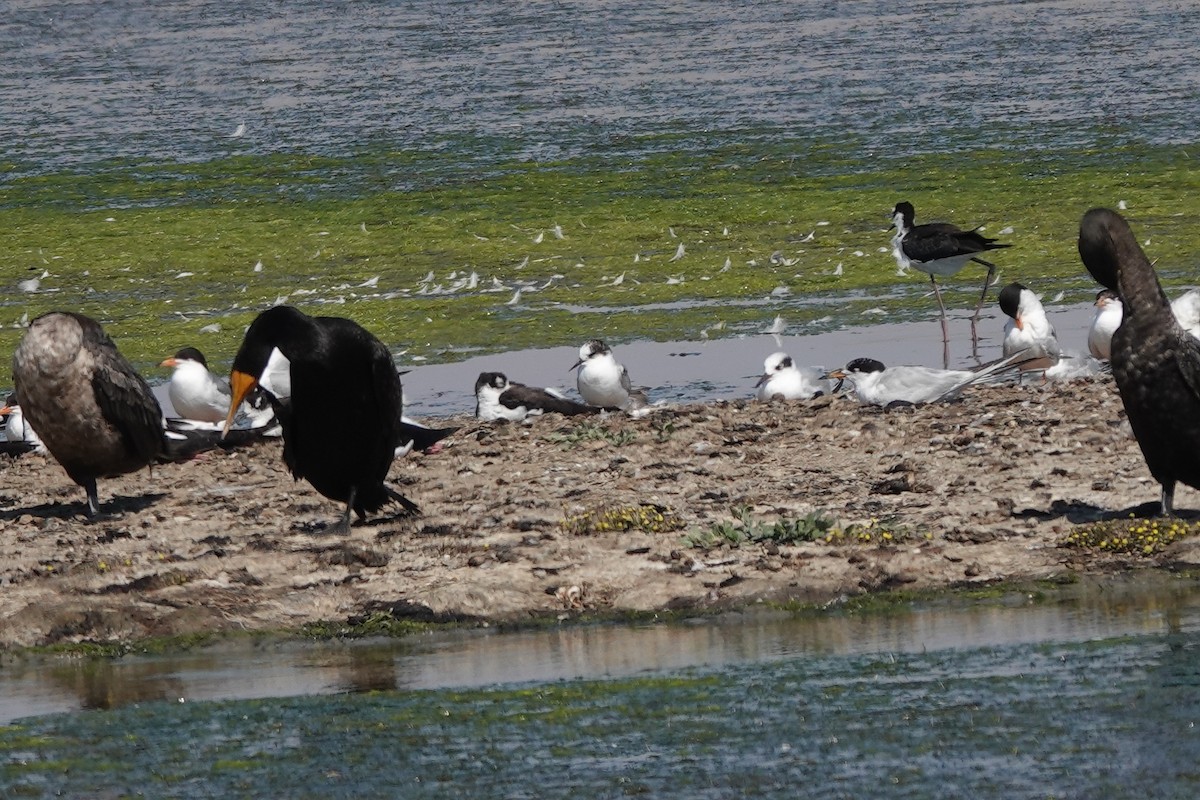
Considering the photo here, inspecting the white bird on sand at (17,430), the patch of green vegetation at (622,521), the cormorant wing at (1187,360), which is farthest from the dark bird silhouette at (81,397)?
the cormorant wing at (1187,360)

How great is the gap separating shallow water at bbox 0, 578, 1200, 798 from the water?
21.2 m

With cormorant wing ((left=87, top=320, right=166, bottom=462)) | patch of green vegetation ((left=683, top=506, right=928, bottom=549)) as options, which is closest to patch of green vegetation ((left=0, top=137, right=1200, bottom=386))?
cormorant wing ((left=87, top=320, right=166, bottom=462))

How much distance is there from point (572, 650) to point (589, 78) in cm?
3044

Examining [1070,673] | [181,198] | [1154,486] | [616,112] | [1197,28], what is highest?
[1197,28]

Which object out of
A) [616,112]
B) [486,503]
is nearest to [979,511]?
[486,503]

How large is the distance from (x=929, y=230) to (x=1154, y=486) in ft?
31.5

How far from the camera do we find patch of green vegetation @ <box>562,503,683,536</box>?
9984 mm

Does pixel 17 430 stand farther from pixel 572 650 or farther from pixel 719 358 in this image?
pixel 572 650

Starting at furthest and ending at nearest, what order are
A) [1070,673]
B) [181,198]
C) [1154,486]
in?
[181,198] → [1154,486] → [1070,673]

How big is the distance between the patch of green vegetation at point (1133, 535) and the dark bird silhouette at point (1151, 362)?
0.32 metres

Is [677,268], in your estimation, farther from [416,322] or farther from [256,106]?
[256,106]

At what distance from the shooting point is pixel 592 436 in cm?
1303

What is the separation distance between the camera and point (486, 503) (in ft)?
37.0

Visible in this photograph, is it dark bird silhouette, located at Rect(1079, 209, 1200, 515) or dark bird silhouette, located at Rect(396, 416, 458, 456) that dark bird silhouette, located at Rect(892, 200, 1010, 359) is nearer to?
dark bird silhouette, located at Rect(396, 416, 458, 456)
